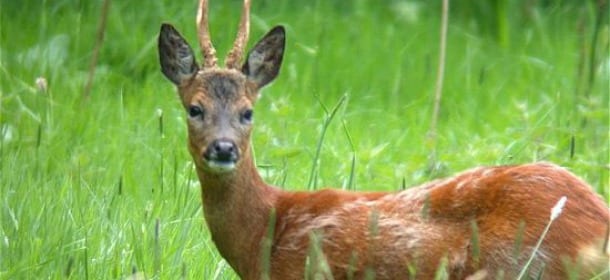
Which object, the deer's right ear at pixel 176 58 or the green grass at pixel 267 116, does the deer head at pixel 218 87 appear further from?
the green grass at pixel 267 116

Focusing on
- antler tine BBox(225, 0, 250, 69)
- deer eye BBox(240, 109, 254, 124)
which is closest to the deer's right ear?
antler tine BBox(225, 0, 250, 69)

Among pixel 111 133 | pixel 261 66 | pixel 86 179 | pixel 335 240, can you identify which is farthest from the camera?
pixel 111 133

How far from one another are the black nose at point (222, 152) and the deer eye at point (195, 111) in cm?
22

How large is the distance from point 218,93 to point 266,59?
383 mm

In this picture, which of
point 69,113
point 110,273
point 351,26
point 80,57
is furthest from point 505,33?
point 110,273

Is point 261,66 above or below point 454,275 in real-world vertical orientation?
above

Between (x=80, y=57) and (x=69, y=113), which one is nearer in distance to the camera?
(x=69, y=113)

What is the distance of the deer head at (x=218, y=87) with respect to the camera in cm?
689

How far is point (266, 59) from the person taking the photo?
7.39 metres

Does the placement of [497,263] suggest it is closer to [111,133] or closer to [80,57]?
[111,133]

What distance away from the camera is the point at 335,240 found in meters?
6.68

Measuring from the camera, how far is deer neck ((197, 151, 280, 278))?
22.8 ft

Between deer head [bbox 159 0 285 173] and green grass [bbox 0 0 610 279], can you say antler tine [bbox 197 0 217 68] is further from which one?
green grass [bbox 0 0 610 279]

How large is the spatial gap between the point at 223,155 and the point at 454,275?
101 centimetres
